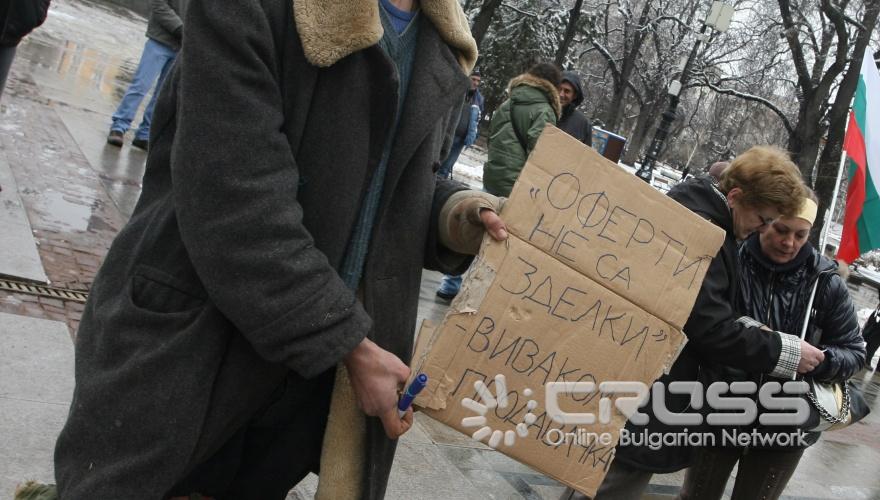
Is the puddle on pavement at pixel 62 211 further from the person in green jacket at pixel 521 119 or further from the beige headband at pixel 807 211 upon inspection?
the beige headband at pixel 807 211

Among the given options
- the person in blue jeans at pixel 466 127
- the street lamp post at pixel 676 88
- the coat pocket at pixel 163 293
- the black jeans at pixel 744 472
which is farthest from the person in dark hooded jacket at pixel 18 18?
the street lamp post at pixel 676 88

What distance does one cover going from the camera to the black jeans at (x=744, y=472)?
11.2 feet

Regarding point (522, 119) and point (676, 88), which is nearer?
point (522, 119)

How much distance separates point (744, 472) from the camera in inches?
137

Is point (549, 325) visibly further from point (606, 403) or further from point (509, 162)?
point (509, 162)

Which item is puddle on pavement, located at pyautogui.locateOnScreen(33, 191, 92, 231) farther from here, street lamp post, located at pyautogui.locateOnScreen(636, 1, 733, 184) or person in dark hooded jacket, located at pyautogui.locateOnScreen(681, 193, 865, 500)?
street lamp post, located at pyautogui.locateOnScreen(636, 1, 733, 184)

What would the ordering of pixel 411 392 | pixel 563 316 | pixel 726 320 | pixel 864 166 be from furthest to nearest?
A: pixel 864 166, pixel 726 320, pixel 563 316, pixel 411 392

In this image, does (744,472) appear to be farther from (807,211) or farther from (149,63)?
(149,63)

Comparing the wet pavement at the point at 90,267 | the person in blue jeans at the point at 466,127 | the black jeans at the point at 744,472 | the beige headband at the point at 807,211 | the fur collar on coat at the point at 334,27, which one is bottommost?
the wet pavement at the point at 90,267

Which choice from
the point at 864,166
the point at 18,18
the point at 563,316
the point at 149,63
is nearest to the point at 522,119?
the point at 864,166

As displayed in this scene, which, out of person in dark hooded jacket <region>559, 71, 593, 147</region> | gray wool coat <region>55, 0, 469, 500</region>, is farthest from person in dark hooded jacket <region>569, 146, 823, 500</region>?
person in dark hooded jacket <region>559, 71, 593, 147</region>

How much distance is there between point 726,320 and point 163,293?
223 cm

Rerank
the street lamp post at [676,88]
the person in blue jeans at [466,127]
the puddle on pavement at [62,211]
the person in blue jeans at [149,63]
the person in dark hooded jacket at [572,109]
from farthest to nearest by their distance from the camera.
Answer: the street lamp post at [676,88] < the person in blue jeans at [466,127] < the person in blue jeans at [149,63] < the person in dark hooded jacket at [572,109] < the puddle on pavement at [62,211]

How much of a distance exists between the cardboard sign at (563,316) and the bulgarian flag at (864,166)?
116 inches
